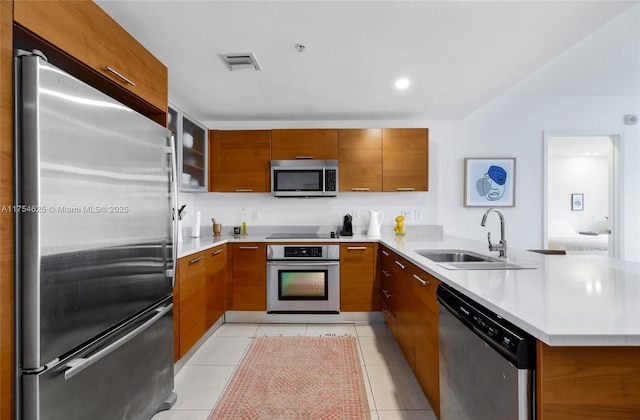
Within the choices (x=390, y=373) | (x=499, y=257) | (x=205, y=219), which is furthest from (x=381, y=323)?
(x=205, y=219)

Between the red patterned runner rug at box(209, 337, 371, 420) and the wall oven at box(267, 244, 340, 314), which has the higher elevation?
the wall oven at box(267, 244, 340, 314)

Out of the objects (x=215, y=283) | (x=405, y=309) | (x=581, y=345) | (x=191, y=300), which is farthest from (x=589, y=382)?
(x=215, y=283)

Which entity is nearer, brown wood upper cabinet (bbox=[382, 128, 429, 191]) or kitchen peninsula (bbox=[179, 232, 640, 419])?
kitchen peninsula (bbox=[179, 232, 640, 419])

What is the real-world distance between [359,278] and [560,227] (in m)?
6.29

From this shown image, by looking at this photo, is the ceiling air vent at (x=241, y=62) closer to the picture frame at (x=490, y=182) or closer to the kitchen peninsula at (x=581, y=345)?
the kitchen peninsula at (x=581, y=345)

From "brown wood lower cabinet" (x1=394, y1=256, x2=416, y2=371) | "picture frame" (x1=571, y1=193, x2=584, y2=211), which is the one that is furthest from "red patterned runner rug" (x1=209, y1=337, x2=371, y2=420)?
"picture frame" (x1=571, y1=193, x2=584, y2=211)

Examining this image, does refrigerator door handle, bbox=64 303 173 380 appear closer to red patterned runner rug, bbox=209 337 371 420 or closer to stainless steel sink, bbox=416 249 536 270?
red patterned runner rug, bbox=209 337 371 420

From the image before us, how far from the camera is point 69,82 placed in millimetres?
1072

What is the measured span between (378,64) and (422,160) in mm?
1448

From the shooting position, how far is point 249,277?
310cm

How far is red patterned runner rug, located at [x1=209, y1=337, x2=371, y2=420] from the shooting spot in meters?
1.74

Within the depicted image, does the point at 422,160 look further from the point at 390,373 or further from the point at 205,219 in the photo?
the point at 205,219

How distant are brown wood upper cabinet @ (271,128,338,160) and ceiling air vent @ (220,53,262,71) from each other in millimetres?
1114

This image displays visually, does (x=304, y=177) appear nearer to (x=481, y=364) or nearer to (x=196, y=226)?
(x=196, y=226)
